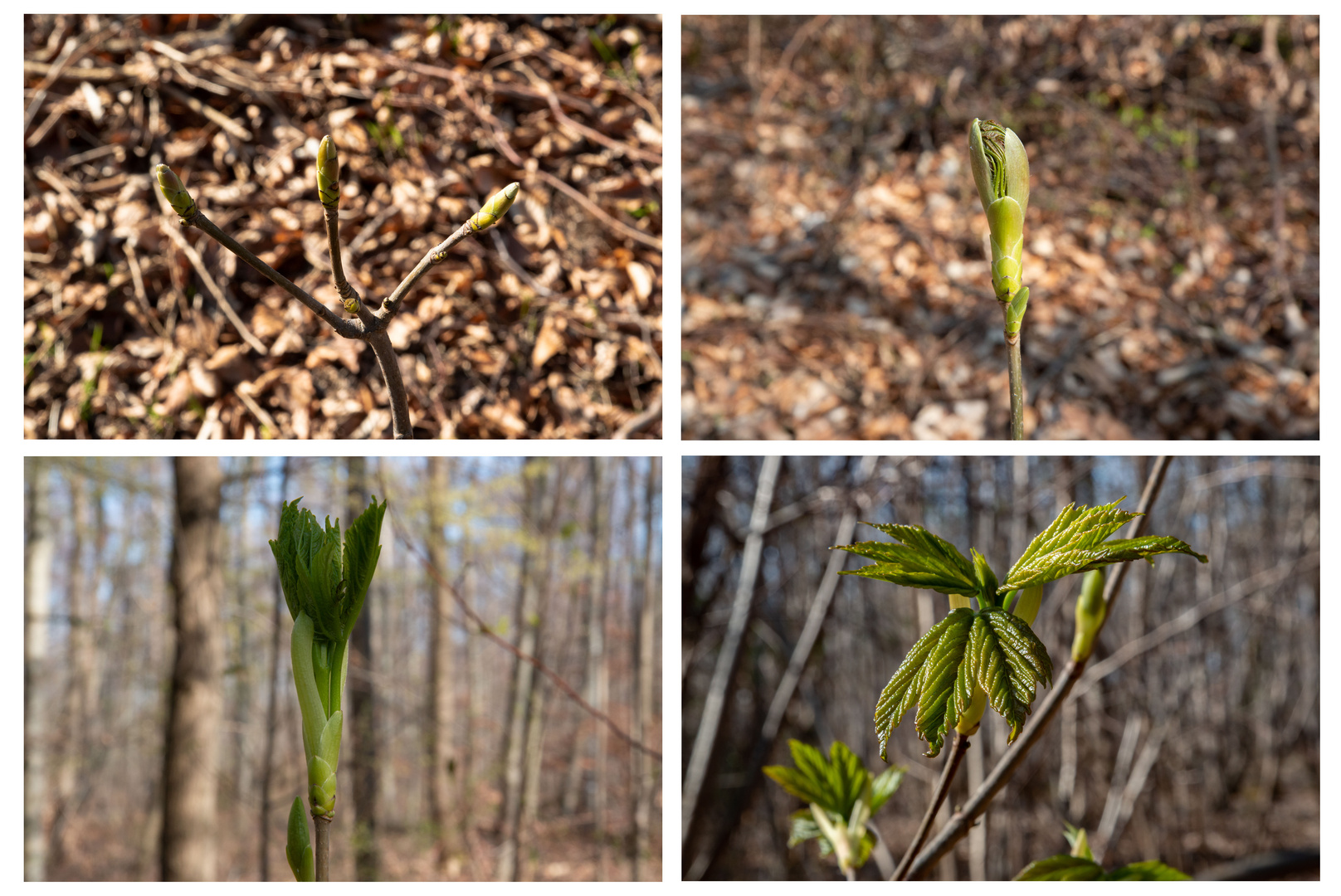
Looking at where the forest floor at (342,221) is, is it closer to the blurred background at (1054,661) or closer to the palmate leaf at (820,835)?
the blurred background at (1054,661)

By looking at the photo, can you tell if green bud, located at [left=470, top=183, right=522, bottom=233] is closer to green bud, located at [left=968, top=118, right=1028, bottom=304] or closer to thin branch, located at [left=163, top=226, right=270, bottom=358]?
green bud, located at [left=968, top=118, right=1028, bottom=304]

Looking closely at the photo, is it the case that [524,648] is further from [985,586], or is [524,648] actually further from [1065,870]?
[985,586]

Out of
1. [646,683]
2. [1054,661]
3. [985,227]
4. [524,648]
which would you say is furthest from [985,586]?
[646,683]

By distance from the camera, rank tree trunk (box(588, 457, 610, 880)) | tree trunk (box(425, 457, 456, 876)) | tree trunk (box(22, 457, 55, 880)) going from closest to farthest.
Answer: tree trunk (box(22, 457, 55, 880))
tree trunk (box(588, 457, 610, 880))
tree trunk (box(425, 457, 456, 876))

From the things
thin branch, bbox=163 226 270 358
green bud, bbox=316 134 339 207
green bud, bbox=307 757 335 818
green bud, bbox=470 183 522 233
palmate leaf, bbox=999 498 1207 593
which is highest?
thin branch, bbox=163 226 270 358

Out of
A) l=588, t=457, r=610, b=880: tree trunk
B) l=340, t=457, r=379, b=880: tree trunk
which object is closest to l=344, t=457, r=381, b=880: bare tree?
l=340, t=457, r=379, b=880: tree trunk

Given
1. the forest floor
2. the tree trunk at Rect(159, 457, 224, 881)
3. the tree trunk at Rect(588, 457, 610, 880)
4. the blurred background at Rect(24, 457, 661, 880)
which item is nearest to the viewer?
the forest floor
